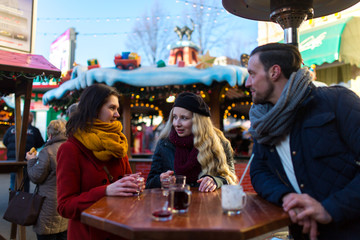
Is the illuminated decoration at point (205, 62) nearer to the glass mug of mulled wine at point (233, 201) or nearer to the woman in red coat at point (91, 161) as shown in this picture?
the woman in red coat at point (91, 161)

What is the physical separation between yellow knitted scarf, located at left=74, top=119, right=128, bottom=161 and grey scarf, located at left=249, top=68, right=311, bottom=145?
1.03 meters

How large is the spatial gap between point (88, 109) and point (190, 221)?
1214mm

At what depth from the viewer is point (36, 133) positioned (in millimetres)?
6598

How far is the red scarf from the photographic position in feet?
8.50

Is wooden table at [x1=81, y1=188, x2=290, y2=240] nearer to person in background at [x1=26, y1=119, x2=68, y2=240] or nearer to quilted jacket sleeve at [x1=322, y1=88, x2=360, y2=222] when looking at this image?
quilted jacket sleeve at [x1=322, y1=88, x2=360, y2=222]

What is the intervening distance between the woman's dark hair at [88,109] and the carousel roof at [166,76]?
4548 mm

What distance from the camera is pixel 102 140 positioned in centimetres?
208

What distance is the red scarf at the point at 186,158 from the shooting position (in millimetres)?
2592

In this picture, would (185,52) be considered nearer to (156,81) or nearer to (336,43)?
(156,81)

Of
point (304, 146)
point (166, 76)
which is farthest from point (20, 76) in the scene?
point (304, 146)

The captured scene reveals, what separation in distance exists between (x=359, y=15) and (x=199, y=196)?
9.86 metres

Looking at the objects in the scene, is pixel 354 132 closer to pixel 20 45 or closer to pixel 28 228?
pixel 20 45

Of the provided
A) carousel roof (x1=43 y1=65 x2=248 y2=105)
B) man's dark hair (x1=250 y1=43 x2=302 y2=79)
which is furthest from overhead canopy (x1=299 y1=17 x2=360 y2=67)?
man's dark hair (x1=250 y1=43 x2=302 y2=79)

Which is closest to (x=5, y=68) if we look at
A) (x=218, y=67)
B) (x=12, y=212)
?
(x=12, y=212)
